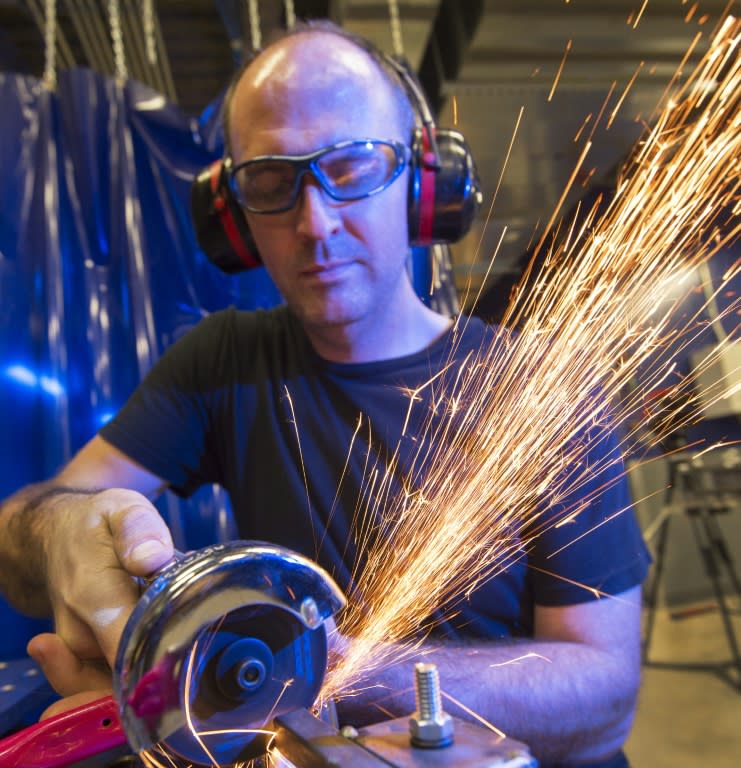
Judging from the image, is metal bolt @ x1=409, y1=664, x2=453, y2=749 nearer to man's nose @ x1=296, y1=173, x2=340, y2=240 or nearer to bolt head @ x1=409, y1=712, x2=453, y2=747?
bolt head @ x1=409, y1=712, x2=453, y2=747

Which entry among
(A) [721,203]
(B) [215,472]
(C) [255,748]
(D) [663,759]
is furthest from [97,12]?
(D) [663,759]

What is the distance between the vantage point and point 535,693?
2.64 feet

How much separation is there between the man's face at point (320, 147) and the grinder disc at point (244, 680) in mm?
656

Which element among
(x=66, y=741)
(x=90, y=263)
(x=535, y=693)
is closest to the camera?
(x=66, y=741)

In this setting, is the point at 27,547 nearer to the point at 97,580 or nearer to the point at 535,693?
the point at 97,580

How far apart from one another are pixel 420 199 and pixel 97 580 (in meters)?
0.86

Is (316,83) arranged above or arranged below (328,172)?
above

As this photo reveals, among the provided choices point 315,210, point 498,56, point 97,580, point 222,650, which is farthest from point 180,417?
point 498,56

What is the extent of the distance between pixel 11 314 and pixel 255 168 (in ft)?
3.09

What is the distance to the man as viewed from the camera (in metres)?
0.80

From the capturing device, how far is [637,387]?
3.04 ft

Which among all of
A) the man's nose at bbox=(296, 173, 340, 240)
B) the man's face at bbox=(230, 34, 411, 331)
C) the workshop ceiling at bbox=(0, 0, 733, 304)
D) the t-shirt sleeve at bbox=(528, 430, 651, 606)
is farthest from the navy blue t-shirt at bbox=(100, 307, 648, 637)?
the workshop ceiling at bbox=(0, 0, 733, 304)

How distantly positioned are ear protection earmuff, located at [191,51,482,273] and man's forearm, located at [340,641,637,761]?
76cm

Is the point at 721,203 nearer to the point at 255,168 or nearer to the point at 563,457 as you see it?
the point at 563,457
